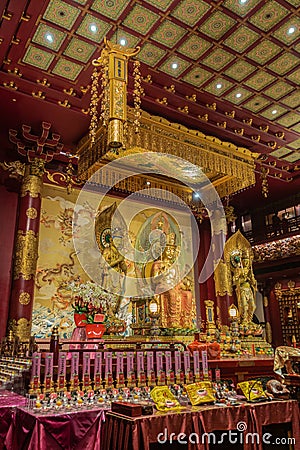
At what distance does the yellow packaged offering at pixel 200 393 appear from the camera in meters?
2.70

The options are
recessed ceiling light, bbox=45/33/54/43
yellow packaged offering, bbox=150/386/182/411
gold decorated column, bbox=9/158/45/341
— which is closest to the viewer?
yellow packaged offering, bbox=150/386/182/411

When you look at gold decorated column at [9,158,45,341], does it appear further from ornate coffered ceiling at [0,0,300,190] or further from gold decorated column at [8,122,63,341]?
ornate coffered ceiling at [0,0,300,190]

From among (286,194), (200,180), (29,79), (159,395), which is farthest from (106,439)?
(286,194)

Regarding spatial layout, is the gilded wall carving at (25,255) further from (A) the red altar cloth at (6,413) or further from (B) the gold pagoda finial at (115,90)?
(A) the red altar cloth at (6,413)

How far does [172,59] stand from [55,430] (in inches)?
164

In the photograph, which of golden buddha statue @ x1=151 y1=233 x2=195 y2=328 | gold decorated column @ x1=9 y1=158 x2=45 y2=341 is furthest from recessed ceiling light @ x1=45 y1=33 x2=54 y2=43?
golden buddha statue @ x1=151 y1=233 x2=195 y2=328

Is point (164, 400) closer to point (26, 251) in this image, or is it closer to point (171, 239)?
point (26, 251)

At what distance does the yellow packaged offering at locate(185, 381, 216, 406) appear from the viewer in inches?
106

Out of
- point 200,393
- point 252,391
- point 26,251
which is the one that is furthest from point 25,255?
point 252,391

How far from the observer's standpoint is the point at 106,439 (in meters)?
2.36

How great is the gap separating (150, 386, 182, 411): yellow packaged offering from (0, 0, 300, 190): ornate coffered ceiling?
3731mm

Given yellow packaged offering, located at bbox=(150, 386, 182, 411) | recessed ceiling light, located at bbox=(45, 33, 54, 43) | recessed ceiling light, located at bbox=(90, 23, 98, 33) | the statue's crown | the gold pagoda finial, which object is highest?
recessed ceiling light, located at bbox=(90, 23, 98, 33)

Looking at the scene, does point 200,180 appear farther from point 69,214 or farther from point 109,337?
point 109,337

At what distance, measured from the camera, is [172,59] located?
483 cm
